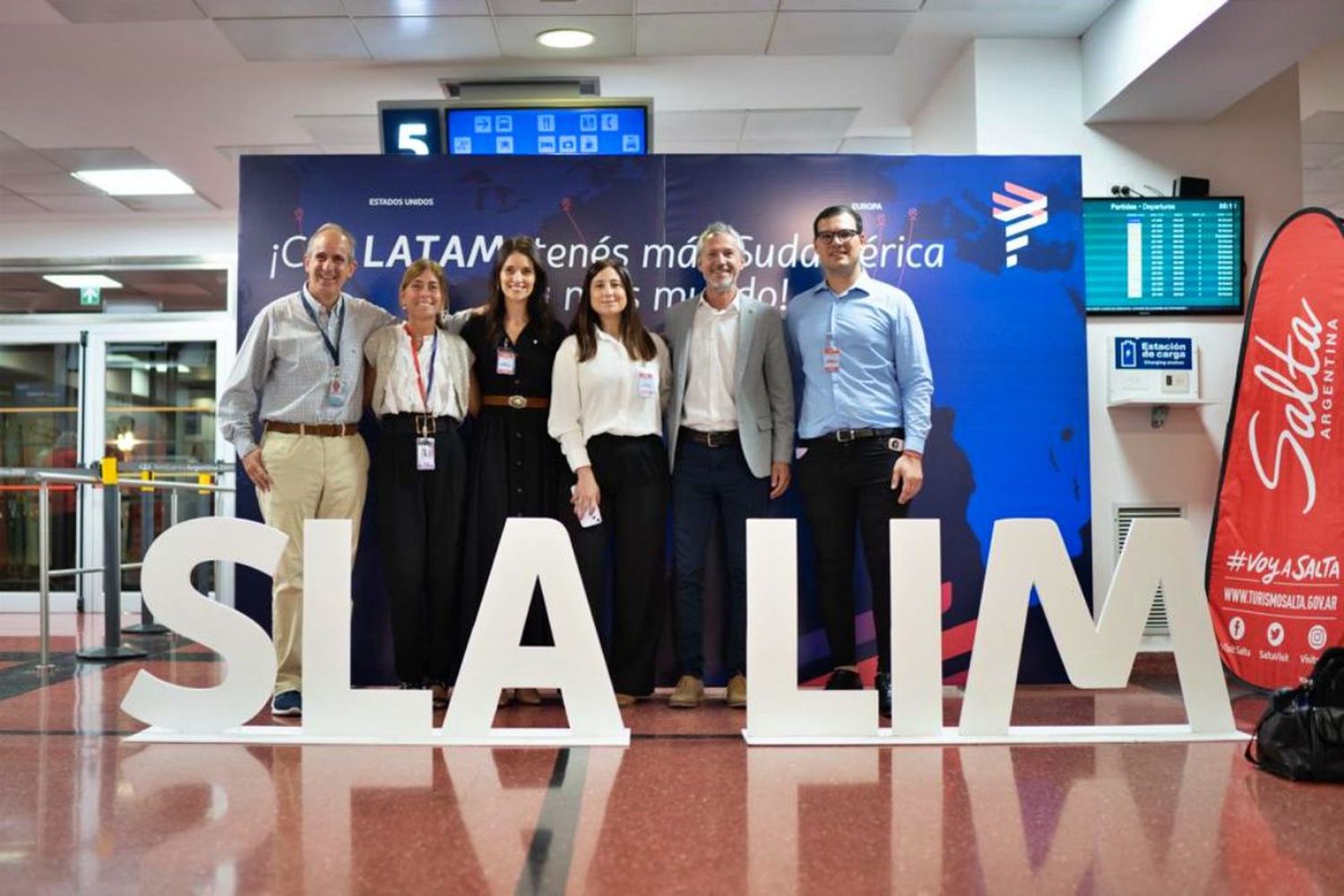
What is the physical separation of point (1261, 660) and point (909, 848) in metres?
2.44

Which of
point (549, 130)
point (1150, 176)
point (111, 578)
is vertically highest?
point (549, 130)

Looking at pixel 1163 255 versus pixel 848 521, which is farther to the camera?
pixel 1163 255

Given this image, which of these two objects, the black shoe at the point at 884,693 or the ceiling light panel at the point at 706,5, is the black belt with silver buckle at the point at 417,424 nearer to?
the black shoe at the point at 884,693

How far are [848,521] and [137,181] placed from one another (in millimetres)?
5859

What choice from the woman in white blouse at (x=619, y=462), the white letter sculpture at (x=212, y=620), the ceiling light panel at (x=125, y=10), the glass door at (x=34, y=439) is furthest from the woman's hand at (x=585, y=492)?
the glass door at (x=34, y=439)

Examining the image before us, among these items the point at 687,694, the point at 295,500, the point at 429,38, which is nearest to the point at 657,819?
the point at 687,694

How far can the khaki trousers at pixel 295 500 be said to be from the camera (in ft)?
11.9

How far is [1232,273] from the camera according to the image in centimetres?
488

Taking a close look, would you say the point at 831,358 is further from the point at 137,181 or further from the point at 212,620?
the point at 137,181

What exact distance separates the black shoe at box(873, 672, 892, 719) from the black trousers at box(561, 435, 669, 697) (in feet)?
2.50

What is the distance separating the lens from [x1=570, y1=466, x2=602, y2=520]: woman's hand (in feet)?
12.1

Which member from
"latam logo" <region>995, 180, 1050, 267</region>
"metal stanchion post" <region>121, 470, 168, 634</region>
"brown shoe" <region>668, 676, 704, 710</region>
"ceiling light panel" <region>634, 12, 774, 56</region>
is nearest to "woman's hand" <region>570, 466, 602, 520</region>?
"brown shoe" <region>668, 676, 704, 710</region>

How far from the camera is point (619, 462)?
3.72 m

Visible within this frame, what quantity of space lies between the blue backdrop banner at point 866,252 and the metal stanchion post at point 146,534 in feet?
9.43
